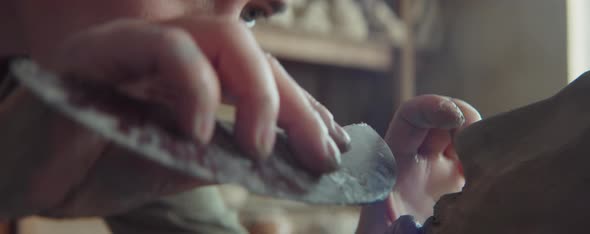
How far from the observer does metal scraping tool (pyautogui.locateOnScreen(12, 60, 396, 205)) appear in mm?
150

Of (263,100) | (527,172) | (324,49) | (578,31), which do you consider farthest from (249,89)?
(578,31)

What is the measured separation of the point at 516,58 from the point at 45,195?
1082 mm

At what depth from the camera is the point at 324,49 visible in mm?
1043

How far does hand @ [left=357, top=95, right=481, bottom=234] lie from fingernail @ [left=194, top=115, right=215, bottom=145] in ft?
0.52

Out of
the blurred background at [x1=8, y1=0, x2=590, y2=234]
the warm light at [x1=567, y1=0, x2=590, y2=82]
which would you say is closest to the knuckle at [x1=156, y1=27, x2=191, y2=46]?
the blurred background at [x1=8, y1=0, x2=590, y2=234]

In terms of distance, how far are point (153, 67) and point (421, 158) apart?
20 cm

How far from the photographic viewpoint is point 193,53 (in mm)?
167

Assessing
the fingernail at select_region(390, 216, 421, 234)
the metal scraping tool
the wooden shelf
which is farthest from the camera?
the wooden shelf

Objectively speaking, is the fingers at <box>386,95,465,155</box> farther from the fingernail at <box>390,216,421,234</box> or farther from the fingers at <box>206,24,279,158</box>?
the fingers at <box>206,24,279,158</box>

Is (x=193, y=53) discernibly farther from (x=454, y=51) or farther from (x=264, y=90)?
(x=454, y=51)

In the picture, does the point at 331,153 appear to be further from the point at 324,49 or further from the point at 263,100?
the point at 324,49

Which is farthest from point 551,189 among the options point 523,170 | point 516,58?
point 516,58

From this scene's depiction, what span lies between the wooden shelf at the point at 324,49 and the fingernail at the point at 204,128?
72 cm

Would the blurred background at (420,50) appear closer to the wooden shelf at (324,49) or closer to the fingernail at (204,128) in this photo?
the wooden shelf at (324,49)
